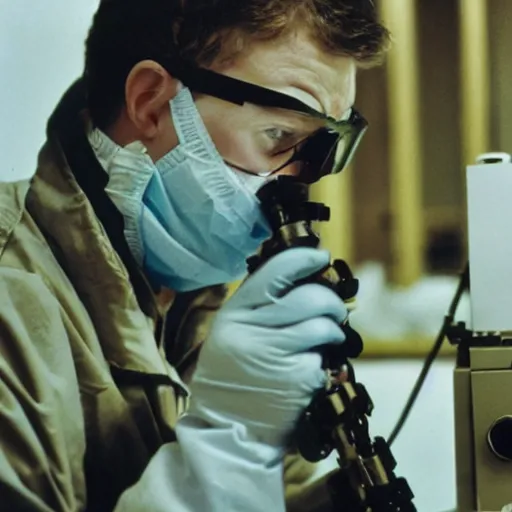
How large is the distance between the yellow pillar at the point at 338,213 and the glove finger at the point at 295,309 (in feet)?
0.46

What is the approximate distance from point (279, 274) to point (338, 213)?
0.20 metres

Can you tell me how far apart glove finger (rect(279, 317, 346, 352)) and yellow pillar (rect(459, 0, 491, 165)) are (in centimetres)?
40

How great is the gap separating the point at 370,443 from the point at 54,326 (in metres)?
0.57

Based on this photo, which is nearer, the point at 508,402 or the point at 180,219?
the point at 508,402

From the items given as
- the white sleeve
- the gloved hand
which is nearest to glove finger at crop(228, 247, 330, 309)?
the gloved hand

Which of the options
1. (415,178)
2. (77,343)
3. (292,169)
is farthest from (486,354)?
(77,343)

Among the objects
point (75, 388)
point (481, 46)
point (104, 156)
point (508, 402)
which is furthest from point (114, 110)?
point (508, 402)

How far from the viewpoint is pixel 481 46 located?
4.86 feet

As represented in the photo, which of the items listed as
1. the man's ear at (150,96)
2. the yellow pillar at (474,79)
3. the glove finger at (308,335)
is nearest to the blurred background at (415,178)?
the yellow pillar at (474,79)

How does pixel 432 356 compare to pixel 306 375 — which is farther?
pixel 432 356

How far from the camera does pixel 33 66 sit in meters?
1.56

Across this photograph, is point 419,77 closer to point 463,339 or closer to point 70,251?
point 463,339

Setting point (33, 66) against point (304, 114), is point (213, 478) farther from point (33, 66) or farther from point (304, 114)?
point (33, 66)

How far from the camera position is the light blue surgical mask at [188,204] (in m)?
1.42
